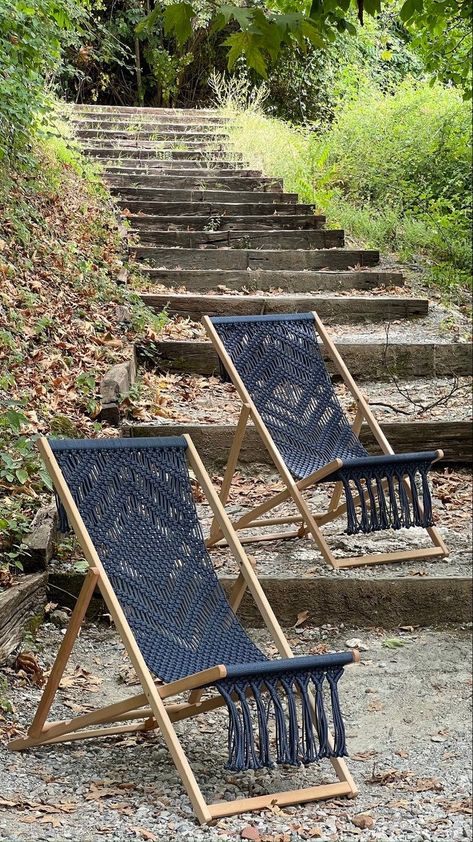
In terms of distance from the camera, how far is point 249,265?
8.49m

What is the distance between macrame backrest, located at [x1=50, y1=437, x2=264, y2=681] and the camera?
307 cm

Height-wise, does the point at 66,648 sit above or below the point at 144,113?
below

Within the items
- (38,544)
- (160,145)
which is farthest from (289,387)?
(160,145)

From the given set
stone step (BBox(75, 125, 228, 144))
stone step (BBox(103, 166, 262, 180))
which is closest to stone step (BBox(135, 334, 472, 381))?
stone step (BBox(103, 166, 262, 180))

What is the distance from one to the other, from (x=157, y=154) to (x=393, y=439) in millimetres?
7240

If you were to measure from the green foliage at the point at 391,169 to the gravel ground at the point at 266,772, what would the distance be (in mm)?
5631

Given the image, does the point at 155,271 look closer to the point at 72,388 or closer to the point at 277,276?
the point at 277,276

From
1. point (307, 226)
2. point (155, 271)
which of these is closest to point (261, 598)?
point (155, 271)

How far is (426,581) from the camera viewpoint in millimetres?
4059

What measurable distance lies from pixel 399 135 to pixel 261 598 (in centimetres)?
956

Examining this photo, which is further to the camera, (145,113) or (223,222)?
(145,113)

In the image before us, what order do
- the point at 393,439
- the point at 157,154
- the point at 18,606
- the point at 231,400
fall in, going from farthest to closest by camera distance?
the point at 157,154 < the point at 231,400 < the point at 393,439 < the point at 18,606

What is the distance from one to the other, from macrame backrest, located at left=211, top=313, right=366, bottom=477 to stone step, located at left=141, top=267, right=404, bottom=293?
302 cm

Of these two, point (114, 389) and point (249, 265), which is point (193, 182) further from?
point (114, 389)
